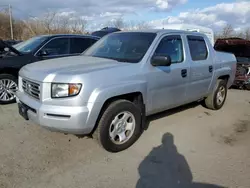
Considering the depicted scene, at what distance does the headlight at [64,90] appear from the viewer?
3389mm

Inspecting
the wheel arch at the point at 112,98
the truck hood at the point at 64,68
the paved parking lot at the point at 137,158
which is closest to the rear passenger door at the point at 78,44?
the paved parking lot at the point at 137,158

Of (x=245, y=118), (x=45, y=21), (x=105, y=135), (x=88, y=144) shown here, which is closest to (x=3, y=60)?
(x=88, y=144)

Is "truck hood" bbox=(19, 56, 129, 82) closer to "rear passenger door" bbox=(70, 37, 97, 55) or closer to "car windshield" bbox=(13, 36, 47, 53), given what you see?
"car windshield" bbox=(13, 36, 47, 53)

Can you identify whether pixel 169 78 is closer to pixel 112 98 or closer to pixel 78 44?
pixel 112 98

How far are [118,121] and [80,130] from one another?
0.65 m

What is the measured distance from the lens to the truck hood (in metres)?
3.52

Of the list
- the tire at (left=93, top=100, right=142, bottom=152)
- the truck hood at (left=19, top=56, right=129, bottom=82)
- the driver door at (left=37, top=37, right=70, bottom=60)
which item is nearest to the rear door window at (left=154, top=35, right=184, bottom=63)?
the truck hood at (left=19, top=56, right=129, bottom=82)

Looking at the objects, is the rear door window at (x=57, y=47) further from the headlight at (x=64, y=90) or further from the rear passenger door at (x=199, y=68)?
the headlight at (x=64, y=90)

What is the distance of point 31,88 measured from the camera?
384cm

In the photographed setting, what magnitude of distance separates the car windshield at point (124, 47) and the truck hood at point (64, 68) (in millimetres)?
305

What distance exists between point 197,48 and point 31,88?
3365 mm

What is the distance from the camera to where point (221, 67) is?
20.0ft

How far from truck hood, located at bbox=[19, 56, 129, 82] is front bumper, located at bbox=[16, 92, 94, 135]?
1.27ft

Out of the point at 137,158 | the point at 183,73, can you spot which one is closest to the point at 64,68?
the point at 137,158
